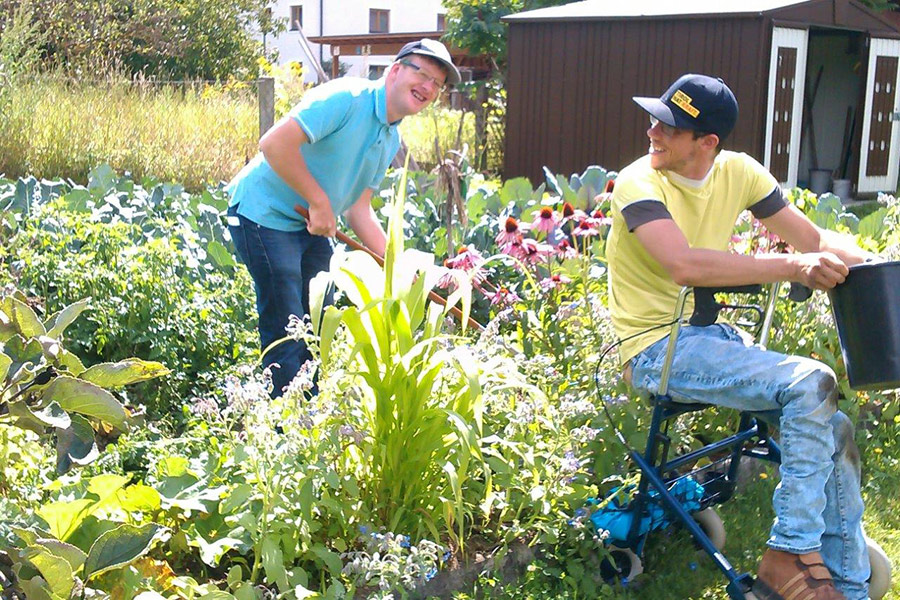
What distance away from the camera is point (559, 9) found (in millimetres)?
13961

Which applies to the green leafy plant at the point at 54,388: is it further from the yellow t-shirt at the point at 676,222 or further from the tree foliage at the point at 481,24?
the tree foliage at the point at 481,24

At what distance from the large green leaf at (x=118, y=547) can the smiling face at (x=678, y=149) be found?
183cm

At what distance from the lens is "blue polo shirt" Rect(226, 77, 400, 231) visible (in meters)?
3.81

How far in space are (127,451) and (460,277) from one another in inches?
52.7

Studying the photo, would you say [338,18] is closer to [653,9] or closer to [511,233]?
[653,9]

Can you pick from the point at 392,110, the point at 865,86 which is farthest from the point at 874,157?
the point at 392,110

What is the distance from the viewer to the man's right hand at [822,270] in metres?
2.80

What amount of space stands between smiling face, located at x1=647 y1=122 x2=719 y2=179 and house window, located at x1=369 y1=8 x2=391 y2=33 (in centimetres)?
3592

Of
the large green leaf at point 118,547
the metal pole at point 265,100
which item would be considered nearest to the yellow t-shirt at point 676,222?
the large green leaf at point 118,547

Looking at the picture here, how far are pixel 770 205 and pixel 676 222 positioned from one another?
1.41ft

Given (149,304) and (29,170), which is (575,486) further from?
(29,170)

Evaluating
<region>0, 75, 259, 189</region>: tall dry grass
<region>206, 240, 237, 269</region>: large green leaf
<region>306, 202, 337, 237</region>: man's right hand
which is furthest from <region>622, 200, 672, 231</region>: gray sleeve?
<region>0, 75, 259, 189</region>: tall dry grass

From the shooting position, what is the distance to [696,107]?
3.10 m

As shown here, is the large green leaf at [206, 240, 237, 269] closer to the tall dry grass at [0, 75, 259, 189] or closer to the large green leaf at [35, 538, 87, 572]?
the large green leaf at [35, 538, 87, 572]
